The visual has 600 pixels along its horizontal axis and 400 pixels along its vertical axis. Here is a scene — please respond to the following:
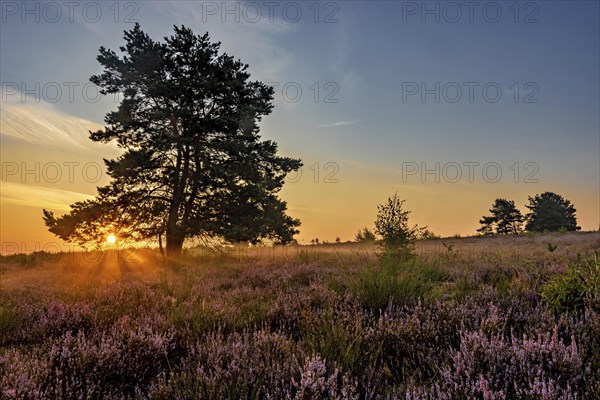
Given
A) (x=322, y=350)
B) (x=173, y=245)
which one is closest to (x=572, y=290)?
(x=322, y=350)

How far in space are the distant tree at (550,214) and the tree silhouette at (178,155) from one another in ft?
168

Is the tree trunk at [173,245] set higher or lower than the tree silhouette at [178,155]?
lower

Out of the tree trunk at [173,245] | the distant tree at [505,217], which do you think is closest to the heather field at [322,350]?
the tree trunk at [173,245]

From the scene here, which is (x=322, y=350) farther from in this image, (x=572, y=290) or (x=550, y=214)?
(x=550, y=214)

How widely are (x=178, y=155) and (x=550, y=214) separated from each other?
181 feet

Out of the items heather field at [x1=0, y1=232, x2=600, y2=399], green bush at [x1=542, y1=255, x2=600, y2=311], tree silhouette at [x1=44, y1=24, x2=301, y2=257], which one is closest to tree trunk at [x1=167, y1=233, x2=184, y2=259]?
tree silhouette at [x1=44, y1=24, x2=301, y2=257]

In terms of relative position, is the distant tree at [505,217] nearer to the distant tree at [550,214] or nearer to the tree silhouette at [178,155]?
the distant tree at [550,214]

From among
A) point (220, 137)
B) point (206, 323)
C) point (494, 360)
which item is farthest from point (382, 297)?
point (220, 137)

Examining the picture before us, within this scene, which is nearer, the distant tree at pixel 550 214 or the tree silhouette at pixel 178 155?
the tree silhouette at pixel 178 155

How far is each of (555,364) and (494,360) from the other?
35cm

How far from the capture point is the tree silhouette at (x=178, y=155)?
1598 centimetres

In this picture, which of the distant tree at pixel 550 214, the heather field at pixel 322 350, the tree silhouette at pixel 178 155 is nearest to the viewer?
the heather field at pixel 322 350

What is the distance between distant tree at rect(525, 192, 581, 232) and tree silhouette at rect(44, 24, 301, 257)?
51.1m

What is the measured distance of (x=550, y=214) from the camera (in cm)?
5462
